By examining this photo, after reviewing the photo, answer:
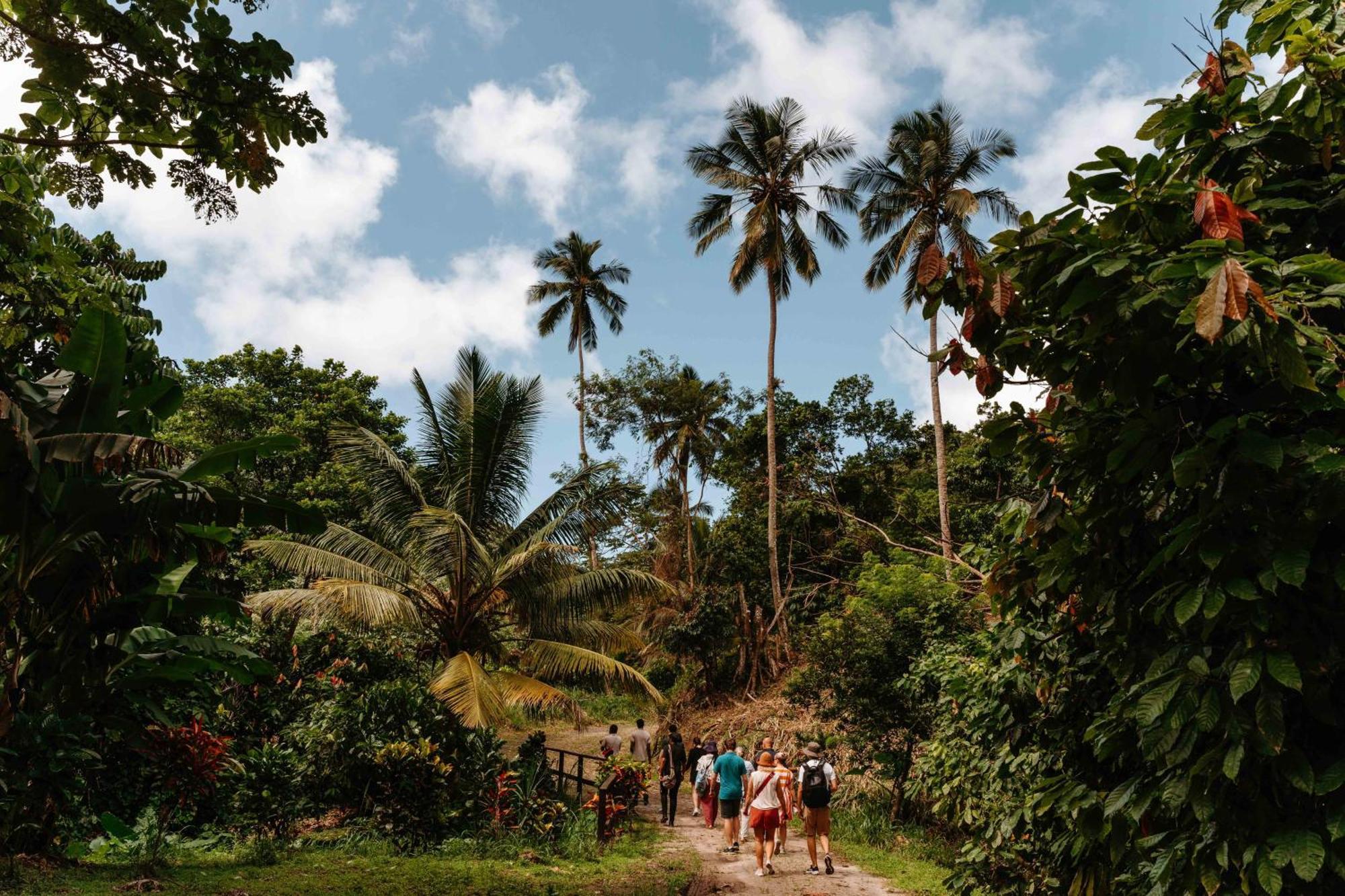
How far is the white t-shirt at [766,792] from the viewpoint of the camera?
10195mm

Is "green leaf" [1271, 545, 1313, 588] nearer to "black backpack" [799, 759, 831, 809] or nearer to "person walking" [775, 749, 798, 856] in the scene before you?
"black backpack" [799, 759, 831, 809]

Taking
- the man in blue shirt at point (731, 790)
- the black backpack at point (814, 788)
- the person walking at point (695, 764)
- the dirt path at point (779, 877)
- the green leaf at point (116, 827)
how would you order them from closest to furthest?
1. the green leaf at point (116, 827)
2. the dirt path at point (779, 877)
3. the black backpack at point (814, 788)
4. the man in blue shirt at point (731, 790)
5. the person walking at point (695, 764)

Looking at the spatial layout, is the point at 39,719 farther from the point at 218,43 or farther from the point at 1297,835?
the point at 1297,835

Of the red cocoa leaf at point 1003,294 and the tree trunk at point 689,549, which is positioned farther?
the tree trunk at point 689,549

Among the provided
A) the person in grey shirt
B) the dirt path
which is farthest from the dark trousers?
the dirt path

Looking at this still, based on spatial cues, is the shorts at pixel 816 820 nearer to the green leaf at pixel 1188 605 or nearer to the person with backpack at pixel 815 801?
the person with backpack at pixel 815 801

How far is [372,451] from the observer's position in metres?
13.3

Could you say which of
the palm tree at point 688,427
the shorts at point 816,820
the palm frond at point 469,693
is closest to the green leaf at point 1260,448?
the shorts at point 816,820

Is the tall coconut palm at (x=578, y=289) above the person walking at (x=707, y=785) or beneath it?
above

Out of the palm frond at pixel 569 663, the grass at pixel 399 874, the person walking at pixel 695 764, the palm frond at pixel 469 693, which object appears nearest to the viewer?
the grass at pixel 399 874

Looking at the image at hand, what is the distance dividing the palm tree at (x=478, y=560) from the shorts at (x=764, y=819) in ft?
9.92

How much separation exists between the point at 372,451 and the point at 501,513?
88.8 inches

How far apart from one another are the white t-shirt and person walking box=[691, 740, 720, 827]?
11.6 feet

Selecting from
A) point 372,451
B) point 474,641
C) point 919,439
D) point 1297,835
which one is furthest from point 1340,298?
point 919,439
